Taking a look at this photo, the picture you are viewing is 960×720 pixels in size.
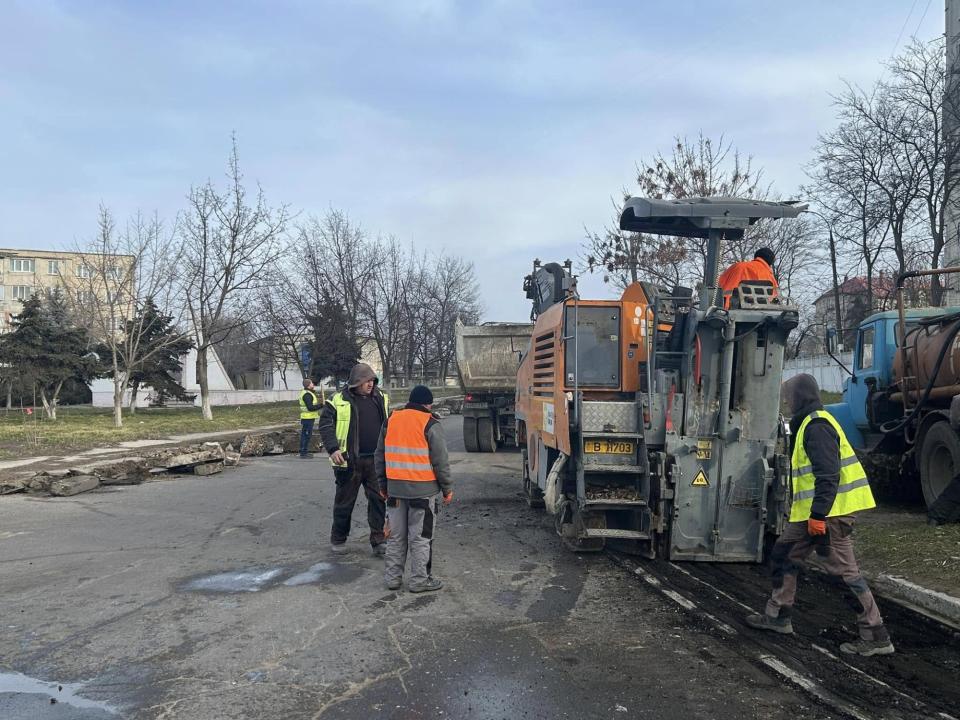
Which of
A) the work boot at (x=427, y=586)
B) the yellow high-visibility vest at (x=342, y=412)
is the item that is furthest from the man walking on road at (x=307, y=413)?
the work boot at (x=427, y=586)

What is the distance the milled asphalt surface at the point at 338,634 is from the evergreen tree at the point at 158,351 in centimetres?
1981

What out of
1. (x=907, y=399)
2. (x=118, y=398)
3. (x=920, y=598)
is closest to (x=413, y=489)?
(x=920, y=598)

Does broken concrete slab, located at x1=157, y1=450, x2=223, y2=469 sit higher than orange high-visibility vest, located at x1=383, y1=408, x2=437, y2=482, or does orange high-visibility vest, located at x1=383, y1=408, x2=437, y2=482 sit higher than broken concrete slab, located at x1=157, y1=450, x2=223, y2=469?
orange high-visibility vest, located at x1=383, y1=408, x2=437, y2=482

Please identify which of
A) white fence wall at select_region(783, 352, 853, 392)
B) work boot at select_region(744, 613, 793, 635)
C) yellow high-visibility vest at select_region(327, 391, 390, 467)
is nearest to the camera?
work boot at select_region(744, 613, 793, 635)

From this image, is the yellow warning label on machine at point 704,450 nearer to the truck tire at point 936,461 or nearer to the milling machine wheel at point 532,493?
the milling machine wheel at point 532,493

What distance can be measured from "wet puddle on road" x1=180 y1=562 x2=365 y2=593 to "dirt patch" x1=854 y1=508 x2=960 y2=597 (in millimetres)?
4816

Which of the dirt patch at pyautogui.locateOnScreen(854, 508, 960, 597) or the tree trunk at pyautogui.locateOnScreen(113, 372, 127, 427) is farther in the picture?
the tree trunk at pyautogui.locateOnScreen(113, 372, 127, 427)

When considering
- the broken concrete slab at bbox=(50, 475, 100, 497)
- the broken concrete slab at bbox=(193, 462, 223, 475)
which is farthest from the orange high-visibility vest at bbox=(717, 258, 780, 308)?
the broken concrete slab at bbox=(193, 462, 223, 475)

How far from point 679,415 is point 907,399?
16.0ft

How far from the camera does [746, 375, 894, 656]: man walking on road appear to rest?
16.3 ft

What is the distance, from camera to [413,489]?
6.40 meters

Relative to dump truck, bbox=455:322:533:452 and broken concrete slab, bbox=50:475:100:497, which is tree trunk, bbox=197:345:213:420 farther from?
broken concrete slab, bbox=50:475:100:497

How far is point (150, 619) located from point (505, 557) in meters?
3.30

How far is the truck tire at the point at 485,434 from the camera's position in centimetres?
1764
